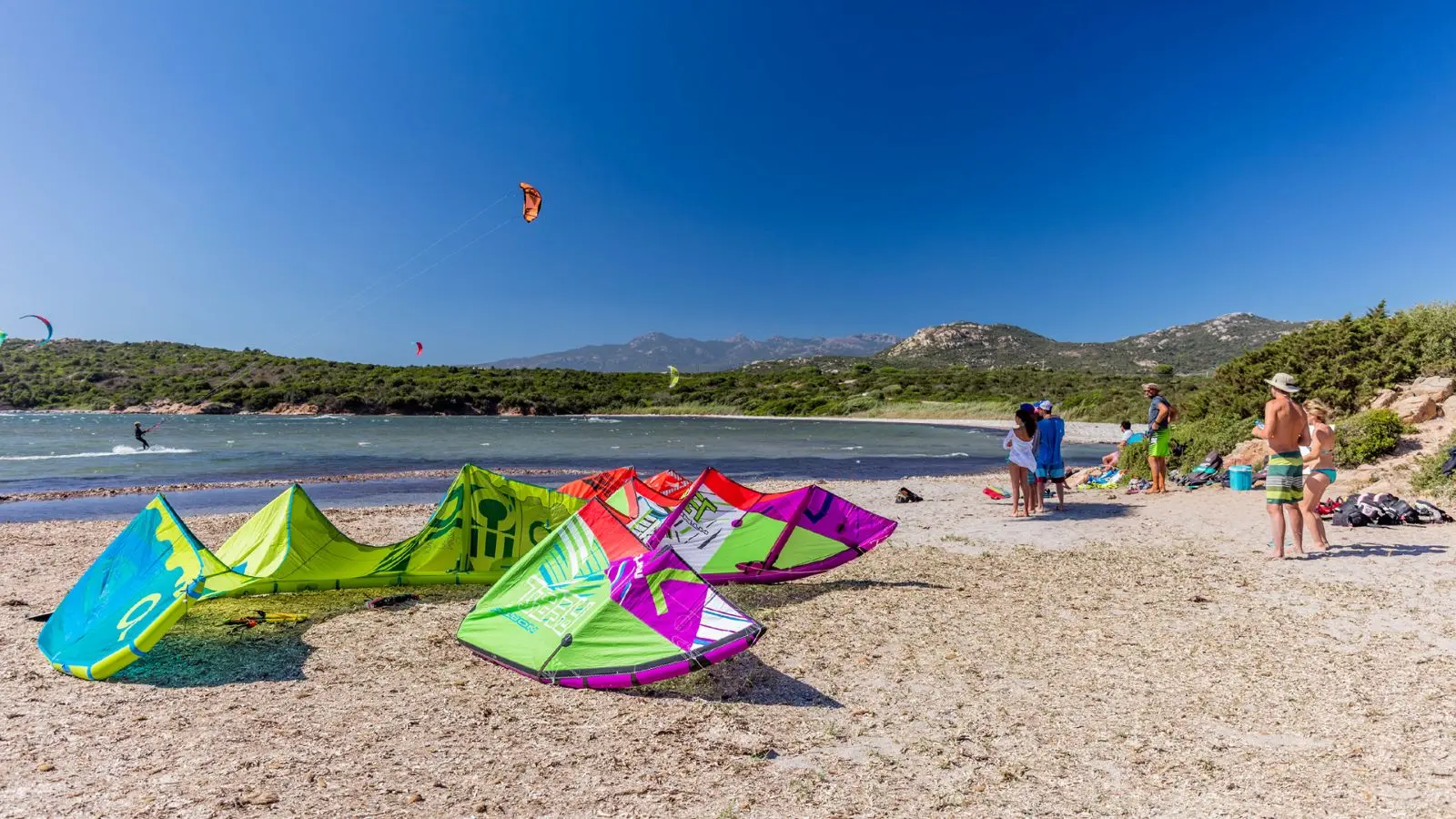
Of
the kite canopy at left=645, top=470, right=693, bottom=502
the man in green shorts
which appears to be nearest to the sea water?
the man in green shorts

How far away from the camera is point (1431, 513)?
9.17 metres

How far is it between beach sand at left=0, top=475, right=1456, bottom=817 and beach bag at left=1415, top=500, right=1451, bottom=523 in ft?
9.56

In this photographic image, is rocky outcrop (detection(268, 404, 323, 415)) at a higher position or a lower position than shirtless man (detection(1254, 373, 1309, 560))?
higher

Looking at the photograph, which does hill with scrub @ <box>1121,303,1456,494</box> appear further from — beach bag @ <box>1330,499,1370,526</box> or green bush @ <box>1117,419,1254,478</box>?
beach bag @ <box>1330,499,1370,526</box>

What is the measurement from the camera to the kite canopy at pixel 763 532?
23.2 ft

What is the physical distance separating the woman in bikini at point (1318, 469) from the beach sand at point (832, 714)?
1.09 metres

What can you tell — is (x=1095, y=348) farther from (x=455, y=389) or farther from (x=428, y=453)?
(x=428, y=453)

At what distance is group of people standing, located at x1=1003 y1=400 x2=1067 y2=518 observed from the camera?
10.9 metres

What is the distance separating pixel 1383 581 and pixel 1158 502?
5.37m

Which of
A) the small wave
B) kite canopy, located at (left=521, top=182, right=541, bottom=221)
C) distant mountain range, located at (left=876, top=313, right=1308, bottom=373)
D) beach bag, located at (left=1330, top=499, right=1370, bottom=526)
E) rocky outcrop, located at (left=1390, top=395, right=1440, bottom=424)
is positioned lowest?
beach bag, located at (left=1330, top=499, right=1370, bottom=526)

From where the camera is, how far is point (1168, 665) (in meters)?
4.91

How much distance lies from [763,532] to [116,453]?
97.9 feet

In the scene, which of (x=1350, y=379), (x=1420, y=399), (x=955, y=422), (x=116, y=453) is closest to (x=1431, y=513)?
(x=1420, y=399)

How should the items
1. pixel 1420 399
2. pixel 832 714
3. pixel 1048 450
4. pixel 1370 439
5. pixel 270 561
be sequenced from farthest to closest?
pixel 1420 399, pixel 1370 439, pixel 1048 450, pixel 270 561, pixel 832 714
